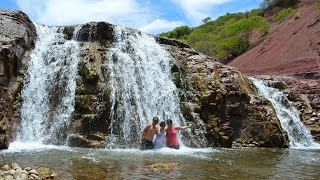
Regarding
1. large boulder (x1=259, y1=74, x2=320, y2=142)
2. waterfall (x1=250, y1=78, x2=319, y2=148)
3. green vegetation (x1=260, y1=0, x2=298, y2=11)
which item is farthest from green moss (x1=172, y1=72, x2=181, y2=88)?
green vegetation (x1=260, y1=0, x2=298, y2=11)

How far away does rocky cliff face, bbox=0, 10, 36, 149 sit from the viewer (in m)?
18.0

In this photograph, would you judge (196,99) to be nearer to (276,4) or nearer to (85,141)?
(85,141)

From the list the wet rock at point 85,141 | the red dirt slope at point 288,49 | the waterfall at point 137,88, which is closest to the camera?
the wet rock at point 85,141

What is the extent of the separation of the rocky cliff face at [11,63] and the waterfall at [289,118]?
14.6m

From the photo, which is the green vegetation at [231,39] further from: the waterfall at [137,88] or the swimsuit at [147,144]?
the swimsuit at [147,144]

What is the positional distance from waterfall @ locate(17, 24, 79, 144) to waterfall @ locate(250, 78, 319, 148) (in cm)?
1236

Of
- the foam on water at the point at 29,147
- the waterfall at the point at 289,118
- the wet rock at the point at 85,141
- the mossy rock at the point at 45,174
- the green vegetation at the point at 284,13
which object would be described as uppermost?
the green vegetation at the point at 284,13

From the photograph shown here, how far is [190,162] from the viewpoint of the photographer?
1384 centimetres

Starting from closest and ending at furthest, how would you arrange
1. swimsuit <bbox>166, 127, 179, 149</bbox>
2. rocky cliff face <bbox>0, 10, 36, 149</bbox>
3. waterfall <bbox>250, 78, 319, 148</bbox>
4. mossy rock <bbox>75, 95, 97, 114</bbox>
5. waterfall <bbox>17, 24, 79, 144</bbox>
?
swimsuit <bbox>166, 127, 179, 149</bbox>
rocky cliff face <bbox>0, 10, 36, 149</bbox>
waterfall <bbox>17, 24, 79, 144</bbox>
mossy rock <bbox>75, 95, 97, 114</bbox>
waterfall <bbox>250, 78, 319, 148</bbox>

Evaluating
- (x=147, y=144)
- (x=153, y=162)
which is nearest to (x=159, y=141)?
(x=147, y=144)

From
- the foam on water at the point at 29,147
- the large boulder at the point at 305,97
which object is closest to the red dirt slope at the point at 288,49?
the large boulder at the point at 305,97

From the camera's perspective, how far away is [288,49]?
5703 centimetres

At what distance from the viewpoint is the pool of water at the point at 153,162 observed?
11.4 m

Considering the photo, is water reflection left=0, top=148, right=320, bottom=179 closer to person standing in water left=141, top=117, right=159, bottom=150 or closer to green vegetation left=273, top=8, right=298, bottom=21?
person standing in water left=141, top=117, right=159, bottom=150
